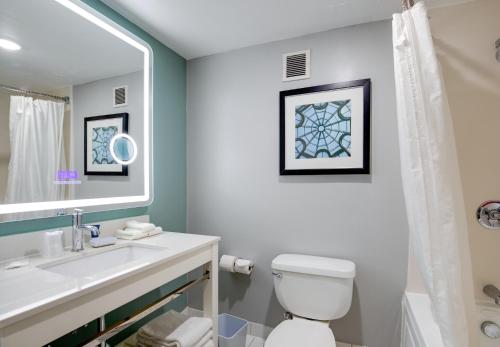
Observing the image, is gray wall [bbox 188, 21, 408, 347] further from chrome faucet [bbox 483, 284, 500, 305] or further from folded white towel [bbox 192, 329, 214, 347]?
folded white towel [bbox 192, 329, 214, 347]

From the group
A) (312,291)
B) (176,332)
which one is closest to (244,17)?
(312,291)

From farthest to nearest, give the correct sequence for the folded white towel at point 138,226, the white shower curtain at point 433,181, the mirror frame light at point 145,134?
the folded white towel at point 138,226 < the mirror frame light at point 145,134 < the white shower curtain at point 433,181

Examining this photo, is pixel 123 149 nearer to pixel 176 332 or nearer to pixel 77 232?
pixel 77 232

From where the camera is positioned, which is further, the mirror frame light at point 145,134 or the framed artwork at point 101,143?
the framed artwork at point 101,143

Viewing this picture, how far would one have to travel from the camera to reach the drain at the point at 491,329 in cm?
133

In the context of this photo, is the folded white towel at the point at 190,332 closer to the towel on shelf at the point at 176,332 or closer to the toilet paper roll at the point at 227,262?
the towel on shelf at the point at 176,332

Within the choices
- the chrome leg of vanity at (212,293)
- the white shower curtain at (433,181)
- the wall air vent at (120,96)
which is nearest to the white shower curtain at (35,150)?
the wall air vent at (120,96)

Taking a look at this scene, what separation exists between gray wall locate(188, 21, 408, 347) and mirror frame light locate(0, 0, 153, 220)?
0.43m

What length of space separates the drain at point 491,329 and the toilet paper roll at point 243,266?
4.43ft

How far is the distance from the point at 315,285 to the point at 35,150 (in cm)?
163

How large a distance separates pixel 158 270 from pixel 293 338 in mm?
776

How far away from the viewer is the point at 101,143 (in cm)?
150

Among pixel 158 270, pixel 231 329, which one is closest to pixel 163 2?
pixel 158 270

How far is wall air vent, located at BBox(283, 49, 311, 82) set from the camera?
179 cm
